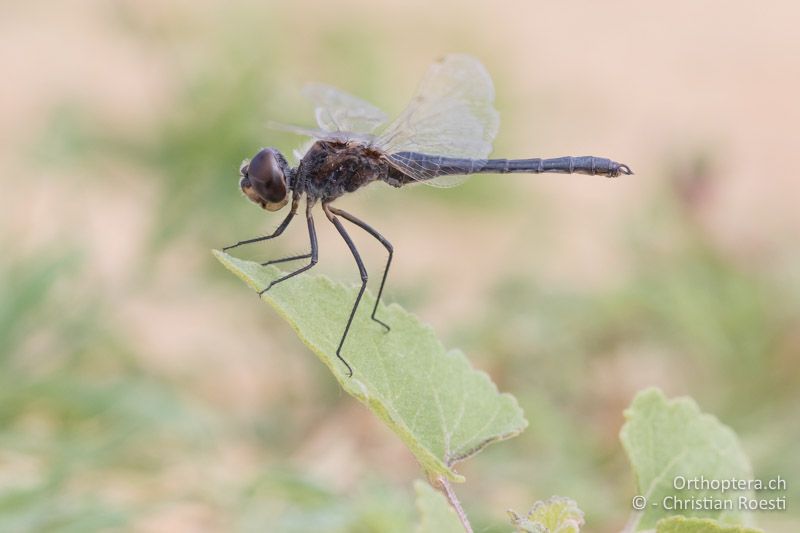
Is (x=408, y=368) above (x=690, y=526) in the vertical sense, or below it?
above

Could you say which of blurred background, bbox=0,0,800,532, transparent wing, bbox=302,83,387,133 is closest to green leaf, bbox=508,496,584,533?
blurred background, bbox=0,0,800,532

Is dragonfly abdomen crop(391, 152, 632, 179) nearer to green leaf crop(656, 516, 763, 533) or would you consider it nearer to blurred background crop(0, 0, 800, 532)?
blurred background crop(0, 0, 800, 532)

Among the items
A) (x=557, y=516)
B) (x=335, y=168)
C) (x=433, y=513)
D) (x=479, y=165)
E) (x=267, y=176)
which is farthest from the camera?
(x=479, y=165)

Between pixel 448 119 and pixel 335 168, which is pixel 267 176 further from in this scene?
pixel 448 119

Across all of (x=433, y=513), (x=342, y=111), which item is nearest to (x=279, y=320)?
(x=342, y=111)

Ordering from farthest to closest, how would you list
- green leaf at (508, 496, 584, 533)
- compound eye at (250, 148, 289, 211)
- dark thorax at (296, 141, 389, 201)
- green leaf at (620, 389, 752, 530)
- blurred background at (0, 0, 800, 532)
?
1. blurred background at (0, 0, 800, 532)
2. dark thorax at (296, 141, 389, 201)
3. compound eye at (250, 148, 289, 211)
4. green leaf at (620, 389, 752, 530)
5. green leaf at (508, 496, 584, 533)

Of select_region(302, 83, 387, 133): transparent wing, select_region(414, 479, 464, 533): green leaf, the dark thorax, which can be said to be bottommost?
select_region(414, 479, 464, 533): green leaf

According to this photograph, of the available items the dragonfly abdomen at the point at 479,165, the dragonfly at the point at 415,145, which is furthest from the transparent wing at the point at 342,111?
the dragonfly abdomen at the point at 479,165

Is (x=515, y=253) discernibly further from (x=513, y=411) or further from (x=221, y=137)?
(x=513, y=411)
